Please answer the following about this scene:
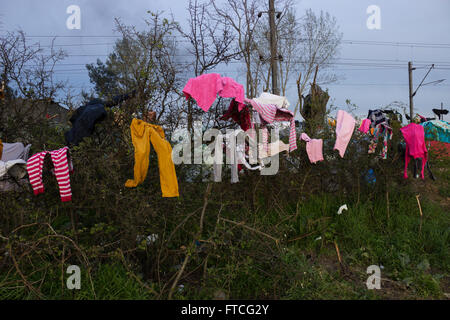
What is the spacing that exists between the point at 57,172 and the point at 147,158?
3.10 feet

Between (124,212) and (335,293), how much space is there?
8.01 ft

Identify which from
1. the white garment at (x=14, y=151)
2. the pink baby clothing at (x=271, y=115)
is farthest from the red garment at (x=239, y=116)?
the white garment at (x=14, y=151)

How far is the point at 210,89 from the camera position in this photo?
159 inches

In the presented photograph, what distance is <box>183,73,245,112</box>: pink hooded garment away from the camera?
400 centimetres

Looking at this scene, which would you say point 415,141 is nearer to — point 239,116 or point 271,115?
point 271,115

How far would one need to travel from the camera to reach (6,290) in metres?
2.94

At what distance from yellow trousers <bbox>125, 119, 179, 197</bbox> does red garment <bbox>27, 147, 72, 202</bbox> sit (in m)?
0.63

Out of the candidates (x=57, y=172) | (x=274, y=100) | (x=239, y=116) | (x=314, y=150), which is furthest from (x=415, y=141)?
(x=57, y=172)

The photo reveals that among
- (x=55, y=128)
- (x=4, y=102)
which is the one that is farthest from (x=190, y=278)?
(x=4, y=102)

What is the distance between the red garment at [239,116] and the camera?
14.7 feet

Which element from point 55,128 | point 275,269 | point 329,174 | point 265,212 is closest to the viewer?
point 275,269

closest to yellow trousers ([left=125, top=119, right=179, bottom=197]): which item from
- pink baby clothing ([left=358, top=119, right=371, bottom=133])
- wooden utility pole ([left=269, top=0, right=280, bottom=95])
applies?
pink baby clothing ([left=358, top=119, right=371, bottom=133])

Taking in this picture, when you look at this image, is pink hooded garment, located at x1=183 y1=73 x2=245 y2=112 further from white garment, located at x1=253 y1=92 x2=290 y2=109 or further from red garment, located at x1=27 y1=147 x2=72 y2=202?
red garment, located at x1=27 y1=147 x2=72 y2=202

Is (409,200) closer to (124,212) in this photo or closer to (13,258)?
(124,212)
